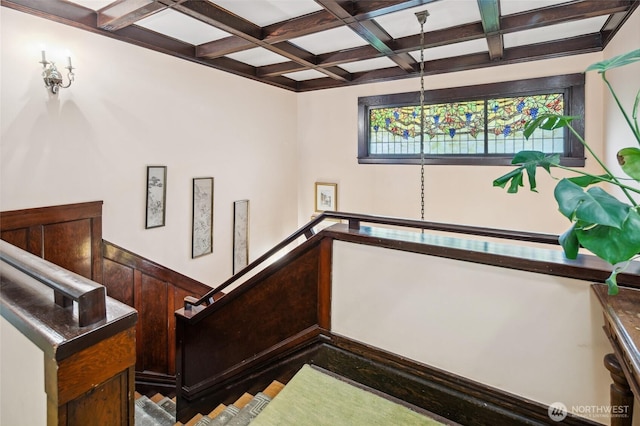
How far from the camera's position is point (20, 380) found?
36.2 inches

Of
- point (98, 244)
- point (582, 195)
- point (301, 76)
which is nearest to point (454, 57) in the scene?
point (301, 76)

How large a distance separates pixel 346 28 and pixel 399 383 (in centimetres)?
304

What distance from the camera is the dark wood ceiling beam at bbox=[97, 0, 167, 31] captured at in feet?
8.50

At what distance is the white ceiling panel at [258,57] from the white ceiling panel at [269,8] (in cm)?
82

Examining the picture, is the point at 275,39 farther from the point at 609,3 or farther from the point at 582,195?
the point at 582,195

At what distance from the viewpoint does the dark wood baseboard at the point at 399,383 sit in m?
1.52

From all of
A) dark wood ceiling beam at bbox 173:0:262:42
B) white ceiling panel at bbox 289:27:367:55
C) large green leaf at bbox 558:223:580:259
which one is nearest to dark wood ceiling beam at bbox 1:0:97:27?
dark wood ceiling beam at bbox 173:0:262:42

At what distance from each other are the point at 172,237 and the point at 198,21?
2111 mm

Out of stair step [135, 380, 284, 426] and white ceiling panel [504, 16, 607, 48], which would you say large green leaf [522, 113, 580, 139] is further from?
white ceiling panel [504, 16, 607, 48]

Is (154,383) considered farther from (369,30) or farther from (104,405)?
(369,30)

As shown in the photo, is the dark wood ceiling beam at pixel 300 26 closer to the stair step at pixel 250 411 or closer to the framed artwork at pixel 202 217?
the framed artwork at pixel 202 217

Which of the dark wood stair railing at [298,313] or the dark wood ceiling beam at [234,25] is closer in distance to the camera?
the dark wood stair railing at [298,313]

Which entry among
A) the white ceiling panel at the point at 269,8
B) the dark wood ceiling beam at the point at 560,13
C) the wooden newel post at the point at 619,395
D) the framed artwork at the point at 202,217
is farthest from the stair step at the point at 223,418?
the dark wood ceiling beam at the point at 560,13

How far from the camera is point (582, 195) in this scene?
3.02 feet
